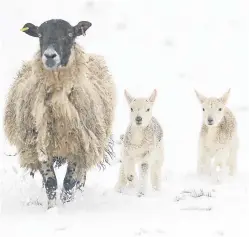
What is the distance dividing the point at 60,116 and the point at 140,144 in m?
1.33

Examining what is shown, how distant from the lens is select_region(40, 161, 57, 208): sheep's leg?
7.54 meters

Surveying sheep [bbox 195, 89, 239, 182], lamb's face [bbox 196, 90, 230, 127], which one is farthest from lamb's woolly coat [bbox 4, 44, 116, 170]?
sheep [bbox 195, 89, 239, 182]

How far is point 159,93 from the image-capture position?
15922 millimetres

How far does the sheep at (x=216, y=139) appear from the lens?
932 centimetres

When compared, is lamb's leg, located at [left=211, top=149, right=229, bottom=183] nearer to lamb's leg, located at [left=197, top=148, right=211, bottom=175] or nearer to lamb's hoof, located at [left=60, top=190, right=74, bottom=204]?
lamb's leg, located at [left=197, top=148, right=211, bottom=175]

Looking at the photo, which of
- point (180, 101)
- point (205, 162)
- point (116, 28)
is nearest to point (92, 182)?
point (205, 162)

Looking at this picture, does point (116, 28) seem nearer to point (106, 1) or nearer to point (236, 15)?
point (106, 1)

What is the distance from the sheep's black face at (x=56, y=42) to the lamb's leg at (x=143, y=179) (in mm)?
1706

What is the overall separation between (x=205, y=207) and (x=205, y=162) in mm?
2471

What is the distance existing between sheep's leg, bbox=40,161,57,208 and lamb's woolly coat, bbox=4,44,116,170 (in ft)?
0.30

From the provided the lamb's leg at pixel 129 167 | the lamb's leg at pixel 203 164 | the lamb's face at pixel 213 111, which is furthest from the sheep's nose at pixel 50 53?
the lamb's leg at pixel 203 164

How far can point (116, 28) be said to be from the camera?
1900 centimetres

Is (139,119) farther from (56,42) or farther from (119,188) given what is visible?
(56,42)

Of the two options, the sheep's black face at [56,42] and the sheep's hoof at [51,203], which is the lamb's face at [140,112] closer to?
the sheep's black face at [56,42]
